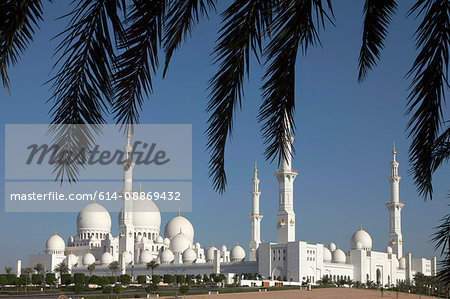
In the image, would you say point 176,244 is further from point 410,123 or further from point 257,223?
point 410,123

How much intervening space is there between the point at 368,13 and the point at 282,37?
144cm

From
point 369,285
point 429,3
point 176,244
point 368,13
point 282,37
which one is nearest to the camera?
point 282,37

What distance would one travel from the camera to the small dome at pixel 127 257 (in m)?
80.1

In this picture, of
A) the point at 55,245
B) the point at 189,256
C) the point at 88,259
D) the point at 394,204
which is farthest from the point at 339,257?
the point at 55,245

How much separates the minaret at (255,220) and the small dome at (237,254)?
5204 mm

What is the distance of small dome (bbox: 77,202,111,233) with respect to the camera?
3541 inches

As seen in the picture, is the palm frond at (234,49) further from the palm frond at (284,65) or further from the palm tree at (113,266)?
the palm tree at (113,266)

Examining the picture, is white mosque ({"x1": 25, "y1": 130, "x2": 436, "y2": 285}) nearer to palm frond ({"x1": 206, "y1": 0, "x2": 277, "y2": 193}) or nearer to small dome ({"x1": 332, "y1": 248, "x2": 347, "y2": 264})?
small dome ({"x1": 332, "y1": 248, "x2": 347, "y2": 264})

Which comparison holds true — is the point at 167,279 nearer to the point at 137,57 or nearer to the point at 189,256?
the point at 189,256

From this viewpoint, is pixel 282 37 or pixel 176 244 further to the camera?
pixel 176 244

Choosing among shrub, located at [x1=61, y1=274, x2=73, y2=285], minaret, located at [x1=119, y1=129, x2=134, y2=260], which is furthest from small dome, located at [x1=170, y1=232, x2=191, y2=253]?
shrub, located at [x1=61, y1=274, x2=73, y2=285]

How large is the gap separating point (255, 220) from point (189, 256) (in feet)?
36.3

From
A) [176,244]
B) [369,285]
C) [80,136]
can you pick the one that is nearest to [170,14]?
[80,136]

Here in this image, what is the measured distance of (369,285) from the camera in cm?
6900
